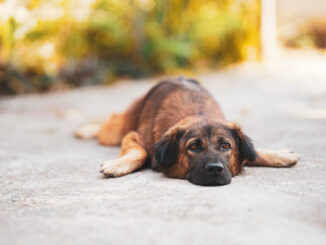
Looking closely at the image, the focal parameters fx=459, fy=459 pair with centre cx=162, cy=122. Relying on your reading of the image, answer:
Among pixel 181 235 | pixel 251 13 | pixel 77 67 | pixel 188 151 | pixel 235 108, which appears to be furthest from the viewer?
pixel 251 13

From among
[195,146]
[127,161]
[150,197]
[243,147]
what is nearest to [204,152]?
[195,146]

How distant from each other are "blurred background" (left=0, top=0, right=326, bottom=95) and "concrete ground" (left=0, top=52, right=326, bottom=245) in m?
4.87

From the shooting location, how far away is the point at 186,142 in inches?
177

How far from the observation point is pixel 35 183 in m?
4.48

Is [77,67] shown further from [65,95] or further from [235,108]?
[235,108]

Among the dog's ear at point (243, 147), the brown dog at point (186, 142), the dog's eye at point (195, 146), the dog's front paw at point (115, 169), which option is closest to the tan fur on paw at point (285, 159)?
the brown dog at point (186, 142)

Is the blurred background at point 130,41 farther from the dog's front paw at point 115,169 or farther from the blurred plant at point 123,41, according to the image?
the dog's front paw at point 115,169

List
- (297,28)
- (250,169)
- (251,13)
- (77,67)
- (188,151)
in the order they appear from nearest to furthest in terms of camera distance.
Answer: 1. (188,151)
2. (250,169)
3. (77,67)
4. (251,13)
5. (297,28)

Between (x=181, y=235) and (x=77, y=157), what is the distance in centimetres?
302

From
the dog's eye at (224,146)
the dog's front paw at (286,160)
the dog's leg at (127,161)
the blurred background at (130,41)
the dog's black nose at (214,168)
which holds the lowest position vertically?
the dog's front paw at (286,160)

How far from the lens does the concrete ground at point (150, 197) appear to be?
299cm

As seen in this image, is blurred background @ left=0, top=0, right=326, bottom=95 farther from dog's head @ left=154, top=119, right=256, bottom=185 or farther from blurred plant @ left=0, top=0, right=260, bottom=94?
dog's head @ left=154, top=119, right=256, bottom=185

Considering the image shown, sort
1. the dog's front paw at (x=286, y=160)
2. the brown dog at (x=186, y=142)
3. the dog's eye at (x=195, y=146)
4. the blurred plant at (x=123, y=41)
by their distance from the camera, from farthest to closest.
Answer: the blurred plant at (x=123, y=41) → the dog's front paw at (x=286, y=160) → the dog's eye at (x=195, y=146) → the brown dog at (x=186, y=142)

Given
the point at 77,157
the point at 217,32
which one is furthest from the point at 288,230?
the point at 217,32
